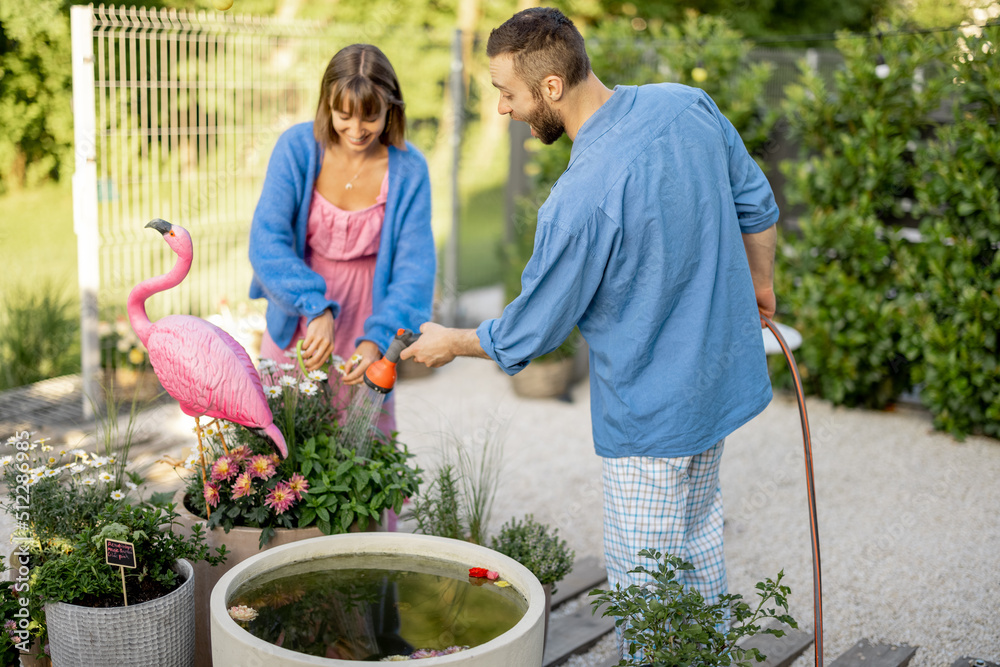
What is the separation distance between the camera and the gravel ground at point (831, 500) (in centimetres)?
327

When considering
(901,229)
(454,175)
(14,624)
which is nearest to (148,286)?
(14,624)

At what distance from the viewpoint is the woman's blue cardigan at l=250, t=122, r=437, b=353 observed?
8.76ft

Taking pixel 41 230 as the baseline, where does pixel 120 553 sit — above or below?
above

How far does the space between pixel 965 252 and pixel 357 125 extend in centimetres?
364

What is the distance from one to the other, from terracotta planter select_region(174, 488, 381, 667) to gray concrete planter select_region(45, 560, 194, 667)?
0.78 feet

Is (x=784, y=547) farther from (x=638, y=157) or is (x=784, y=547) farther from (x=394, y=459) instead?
(x=638, y=157)

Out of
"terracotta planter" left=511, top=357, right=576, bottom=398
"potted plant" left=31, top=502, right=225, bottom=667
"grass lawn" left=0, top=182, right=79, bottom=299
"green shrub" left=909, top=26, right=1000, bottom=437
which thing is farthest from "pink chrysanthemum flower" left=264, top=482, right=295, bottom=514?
"grass lawn" left=0, top=182, right=79, bottom=299

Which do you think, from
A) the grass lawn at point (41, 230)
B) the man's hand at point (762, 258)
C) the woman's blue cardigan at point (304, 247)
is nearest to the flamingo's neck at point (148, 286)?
the woman's blue cardigan at point (304, 247)

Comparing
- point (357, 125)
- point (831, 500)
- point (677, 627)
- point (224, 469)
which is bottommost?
point (831, 500)

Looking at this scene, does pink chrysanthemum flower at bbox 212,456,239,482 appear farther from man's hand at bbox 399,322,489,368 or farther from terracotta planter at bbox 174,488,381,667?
man's hand at bbox 399,322,489,368

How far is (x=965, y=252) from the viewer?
4.79 m

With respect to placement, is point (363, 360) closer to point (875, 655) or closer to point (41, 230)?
point (875, 655)

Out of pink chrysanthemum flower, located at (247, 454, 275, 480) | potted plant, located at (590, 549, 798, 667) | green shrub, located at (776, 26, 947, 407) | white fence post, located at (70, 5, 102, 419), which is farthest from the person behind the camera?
green shrub, located at (776, 26, 947, 407)

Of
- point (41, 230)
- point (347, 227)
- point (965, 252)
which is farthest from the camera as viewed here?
point (41, 230)
